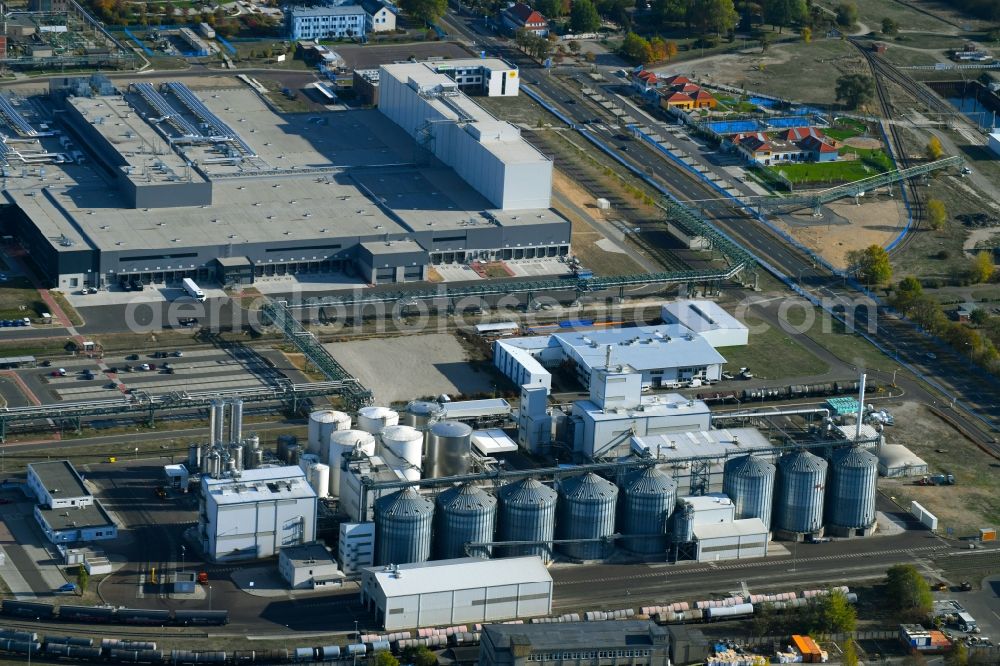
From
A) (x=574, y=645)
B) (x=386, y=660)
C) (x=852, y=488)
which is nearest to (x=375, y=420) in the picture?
(x=386, y=660)

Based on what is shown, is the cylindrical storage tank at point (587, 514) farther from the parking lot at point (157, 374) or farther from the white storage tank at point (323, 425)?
the parking lot at point (157, 374)

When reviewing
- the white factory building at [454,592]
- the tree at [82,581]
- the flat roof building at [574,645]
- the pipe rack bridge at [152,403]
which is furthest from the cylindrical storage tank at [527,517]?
the tree at [82,581]

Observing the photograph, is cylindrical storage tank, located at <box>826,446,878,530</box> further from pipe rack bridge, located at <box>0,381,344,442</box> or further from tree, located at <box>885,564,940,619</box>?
pipe rack bridge, located at <box>0,381,344,442</box>

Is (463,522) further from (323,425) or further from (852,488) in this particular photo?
(852,488)

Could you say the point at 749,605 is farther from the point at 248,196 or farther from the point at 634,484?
the point at 248,196

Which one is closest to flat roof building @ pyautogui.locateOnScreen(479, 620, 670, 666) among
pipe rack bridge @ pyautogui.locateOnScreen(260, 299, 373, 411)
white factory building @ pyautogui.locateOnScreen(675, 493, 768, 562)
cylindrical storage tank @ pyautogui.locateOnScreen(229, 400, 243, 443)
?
white factory building @ pyautogui.locateOnScreen(675, 493, 768, 562)

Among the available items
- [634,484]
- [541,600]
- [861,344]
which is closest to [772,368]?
[861,344]
